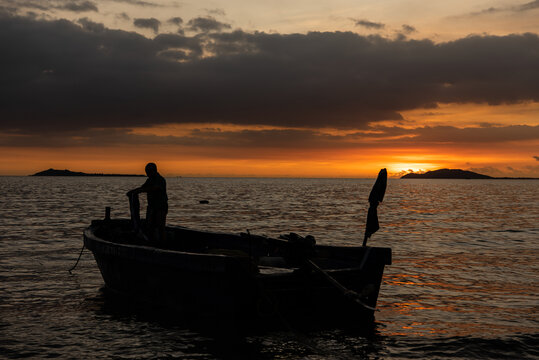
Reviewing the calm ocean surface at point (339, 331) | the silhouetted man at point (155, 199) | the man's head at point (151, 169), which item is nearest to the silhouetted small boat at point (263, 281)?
the calm ocean surface at point (339, 331)

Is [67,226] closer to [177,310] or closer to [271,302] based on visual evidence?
[177,310]

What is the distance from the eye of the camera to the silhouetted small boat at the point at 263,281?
970cm

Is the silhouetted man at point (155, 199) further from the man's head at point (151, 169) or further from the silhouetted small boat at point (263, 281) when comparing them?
the silhouetted small boat at point (263, 281)

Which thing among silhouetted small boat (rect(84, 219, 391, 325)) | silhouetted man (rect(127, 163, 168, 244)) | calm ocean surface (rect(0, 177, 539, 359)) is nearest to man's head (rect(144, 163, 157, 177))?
silhouetted man (rect(127, 163, 168, 244))

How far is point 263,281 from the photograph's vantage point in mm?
9742

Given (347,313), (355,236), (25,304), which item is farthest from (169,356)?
(355,236)

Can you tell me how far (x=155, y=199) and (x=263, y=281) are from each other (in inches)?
191

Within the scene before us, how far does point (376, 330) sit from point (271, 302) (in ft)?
8.66

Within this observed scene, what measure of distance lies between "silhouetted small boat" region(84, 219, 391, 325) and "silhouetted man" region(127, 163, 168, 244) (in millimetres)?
1335

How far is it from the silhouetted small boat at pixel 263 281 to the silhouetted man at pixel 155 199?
4.38ft

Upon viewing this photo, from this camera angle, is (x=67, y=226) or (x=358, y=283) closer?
(x=358, y=283)

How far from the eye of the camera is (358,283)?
10953mm

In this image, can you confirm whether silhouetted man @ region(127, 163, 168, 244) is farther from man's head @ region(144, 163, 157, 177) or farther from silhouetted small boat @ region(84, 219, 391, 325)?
silhouetted small boat @ region(84, 219, 391, 325)

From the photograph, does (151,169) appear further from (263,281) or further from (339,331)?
(339,331)
